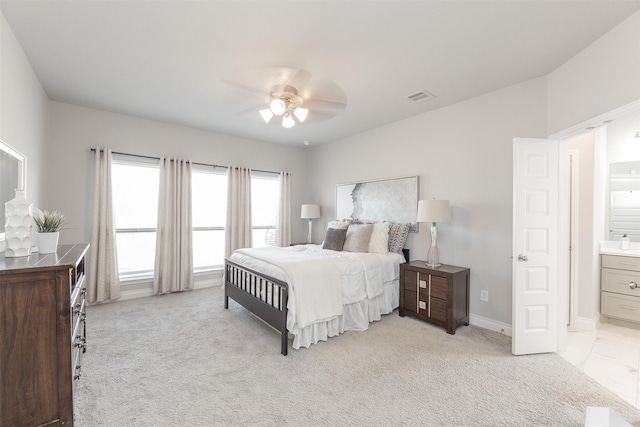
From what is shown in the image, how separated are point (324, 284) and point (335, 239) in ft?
4.27

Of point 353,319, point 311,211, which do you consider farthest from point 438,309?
point 311,211

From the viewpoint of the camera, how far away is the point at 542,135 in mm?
2951

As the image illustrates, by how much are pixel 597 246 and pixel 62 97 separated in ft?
22.3

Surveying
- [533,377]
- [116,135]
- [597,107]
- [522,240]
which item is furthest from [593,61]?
[116,135]

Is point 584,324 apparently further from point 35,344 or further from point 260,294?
point 35,344

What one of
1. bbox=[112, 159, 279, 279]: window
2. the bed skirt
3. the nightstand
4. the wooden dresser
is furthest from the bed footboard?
the nightstand

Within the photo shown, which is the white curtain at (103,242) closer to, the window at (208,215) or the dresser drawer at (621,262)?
the window at (208,215)

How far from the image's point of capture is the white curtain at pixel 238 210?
5.12 meters

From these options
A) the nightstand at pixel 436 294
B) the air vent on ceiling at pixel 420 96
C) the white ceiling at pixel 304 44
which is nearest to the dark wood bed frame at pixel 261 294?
the nightstand at pixel 436 294

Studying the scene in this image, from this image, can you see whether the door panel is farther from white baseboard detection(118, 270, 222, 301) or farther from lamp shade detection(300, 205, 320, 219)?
white baseboard detection(118, 270, 222, 301)

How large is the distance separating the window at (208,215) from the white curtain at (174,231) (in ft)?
0.75

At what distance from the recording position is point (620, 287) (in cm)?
328

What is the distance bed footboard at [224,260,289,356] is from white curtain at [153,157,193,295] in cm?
116

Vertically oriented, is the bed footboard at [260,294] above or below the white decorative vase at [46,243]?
below
